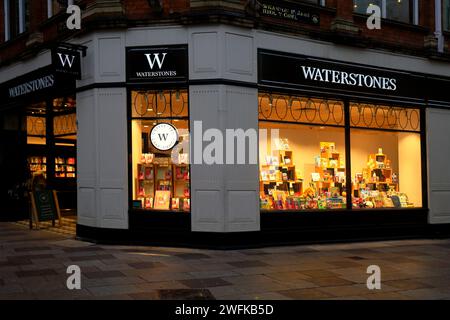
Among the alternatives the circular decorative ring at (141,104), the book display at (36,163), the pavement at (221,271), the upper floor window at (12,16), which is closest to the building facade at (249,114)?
the circular decorative ring at (141,104)

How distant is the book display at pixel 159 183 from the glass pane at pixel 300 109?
2.32 m

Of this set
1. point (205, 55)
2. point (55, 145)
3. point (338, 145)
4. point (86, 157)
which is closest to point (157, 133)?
point (86, 157)

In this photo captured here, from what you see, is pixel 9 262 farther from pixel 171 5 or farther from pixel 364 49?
pixel 364 49

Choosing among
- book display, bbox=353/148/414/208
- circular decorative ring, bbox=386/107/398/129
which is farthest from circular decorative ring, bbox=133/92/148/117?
circular decorative ring, bbox=386/107/398/129

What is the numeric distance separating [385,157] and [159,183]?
616 centimetres

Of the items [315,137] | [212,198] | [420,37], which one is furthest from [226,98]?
[420,37]

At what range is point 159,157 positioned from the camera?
11.3 meters

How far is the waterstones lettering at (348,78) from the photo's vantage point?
38.8ft

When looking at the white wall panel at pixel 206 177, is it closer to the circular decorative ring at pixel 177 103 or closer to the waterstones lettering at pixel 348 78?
the circular decorative ring at pixel 177 103

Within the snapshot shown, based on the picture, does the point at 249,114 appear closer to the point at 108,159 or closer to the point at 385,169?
the point at 108,159

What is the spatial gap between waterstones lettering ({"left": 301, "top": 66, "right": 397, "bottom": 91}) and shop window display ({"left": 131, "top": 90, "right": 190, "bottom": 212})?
10.1 ft

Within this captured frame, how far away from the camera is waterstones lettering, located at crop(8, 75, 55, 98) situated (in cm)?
1284

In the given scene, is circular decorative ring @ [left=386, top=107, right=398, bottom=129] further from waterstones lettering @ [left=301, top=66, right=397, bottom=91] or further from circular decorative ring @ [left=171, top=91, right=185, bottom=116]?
circular decorative ring @ [left=171, top=91, right=185, bottom=116]

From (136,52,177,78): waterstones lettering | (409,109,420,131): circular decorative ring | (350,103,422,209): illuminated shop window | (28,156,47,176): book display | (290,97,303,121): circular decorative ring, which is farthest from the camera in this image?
(28,156,47,176): book display
